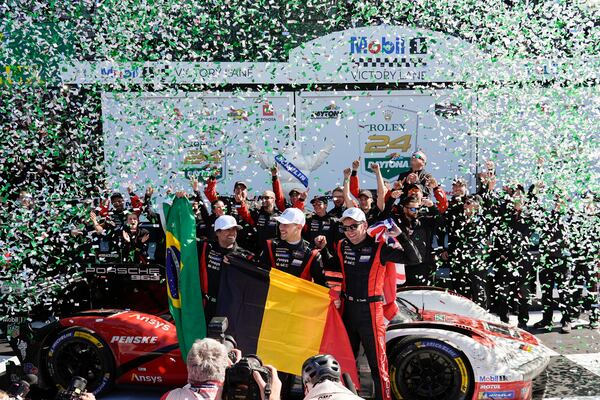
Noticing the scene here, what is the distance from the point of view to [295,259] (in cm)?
571

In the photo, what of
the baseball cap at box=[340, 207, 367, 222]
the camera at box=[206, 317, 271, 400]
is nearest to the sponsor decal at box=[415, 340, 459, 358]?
the baseball cap at box=[340, 207, 367, 222]

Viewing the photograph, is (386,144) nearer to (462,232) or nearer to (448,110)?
(448,110)

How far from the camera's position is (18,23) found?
7168 mm

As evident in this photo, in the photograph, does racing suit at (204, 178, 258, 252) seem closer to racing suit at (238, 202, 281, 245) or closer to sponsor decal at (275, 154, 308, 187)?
racing suit at (238, 202, 281, 245)

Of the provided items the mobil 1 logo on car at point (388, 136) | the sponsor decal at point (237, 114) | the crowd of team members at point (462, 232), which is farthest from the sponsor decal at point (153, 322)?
the mobil 1 logo on car at point (388, 136)

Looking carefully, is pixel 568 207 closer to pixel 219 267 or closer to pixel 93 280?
pixel 219 267

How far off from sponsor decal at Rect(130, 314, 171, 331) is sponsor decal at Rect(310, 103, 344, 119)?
7204 millimetres

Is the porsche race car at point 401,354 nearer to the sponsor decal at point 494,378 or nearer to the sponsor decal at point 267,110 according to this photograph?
the sponsor decal at point 494,378

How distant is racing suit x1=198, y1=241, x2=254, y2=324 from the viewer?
5801 millimetres

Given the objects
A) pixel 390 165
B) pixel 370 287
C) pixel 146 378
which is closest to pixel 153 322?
pixel 146 378

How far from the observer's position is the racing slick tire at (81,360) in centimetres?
564

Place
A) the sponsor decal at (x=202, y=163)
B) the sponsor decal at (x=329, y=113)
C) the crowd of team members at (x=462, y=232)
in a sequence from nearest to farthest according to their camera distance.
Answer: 1. the crowd of team members at (x=462, y=232)
2. the sponsor decal at (x=202, y=163)
3. the sponsor decal at (x=329, y=113)

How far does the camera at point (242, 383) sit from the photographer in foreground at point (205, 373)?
12cm

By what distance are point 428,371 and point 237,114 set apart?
6039 millimetres
